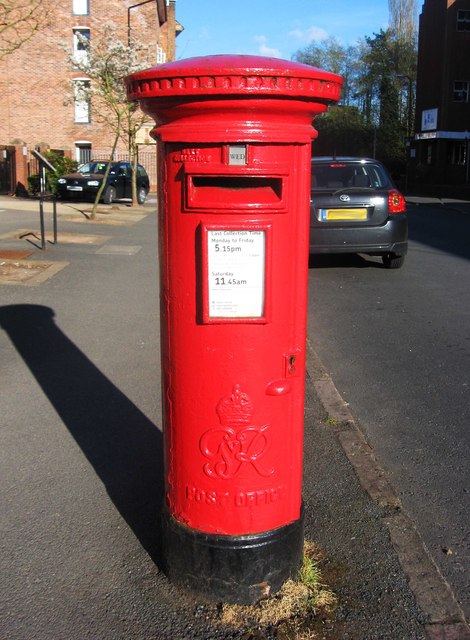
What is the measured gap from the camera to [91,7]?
38.8 meters

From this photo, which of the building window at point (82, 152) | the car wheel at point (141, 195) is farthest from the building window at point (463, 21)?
the car wheel at point (141, 195)

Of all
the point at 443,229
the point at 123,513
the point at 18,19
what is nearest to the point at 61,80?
the point at 443,229

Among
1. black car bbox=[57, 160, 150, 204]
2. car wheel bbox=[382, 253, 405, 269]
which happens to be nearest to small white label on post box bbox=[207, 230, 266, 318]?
car wheel bbox=[382, 253, 405, 269]

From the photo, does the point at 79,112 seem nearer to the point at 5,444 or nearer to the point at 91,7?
the point at 91,7

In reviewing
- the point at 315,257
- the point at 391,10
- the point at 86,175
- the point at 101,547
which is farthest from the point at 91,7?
the point at 101,547

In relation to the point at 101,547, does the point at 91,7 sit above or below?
above

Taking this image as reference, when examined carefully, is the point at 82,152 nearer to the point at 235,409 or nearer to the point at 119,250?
the point at 119,250

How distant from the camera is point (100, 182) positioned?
2552cm

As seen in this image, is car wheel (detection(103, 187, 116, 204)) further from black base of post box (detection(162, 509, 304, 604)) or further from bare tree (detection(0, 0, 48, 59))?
black base of post box (detection(162, 509, 304, 604))

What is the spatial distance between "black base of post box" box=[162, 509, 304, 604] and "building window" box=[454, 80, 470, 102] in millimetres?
50312

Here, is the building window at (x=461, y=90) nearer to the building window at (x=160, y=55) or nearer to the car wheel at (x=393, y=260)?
the building window at (x=160, y=55)

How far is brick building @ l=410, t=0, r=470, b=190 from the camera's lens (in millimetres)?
47188

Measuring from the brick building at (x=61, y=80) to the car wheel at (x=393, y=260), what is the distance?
93.4 ft

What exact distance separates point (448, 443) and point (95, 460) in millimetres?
2200
